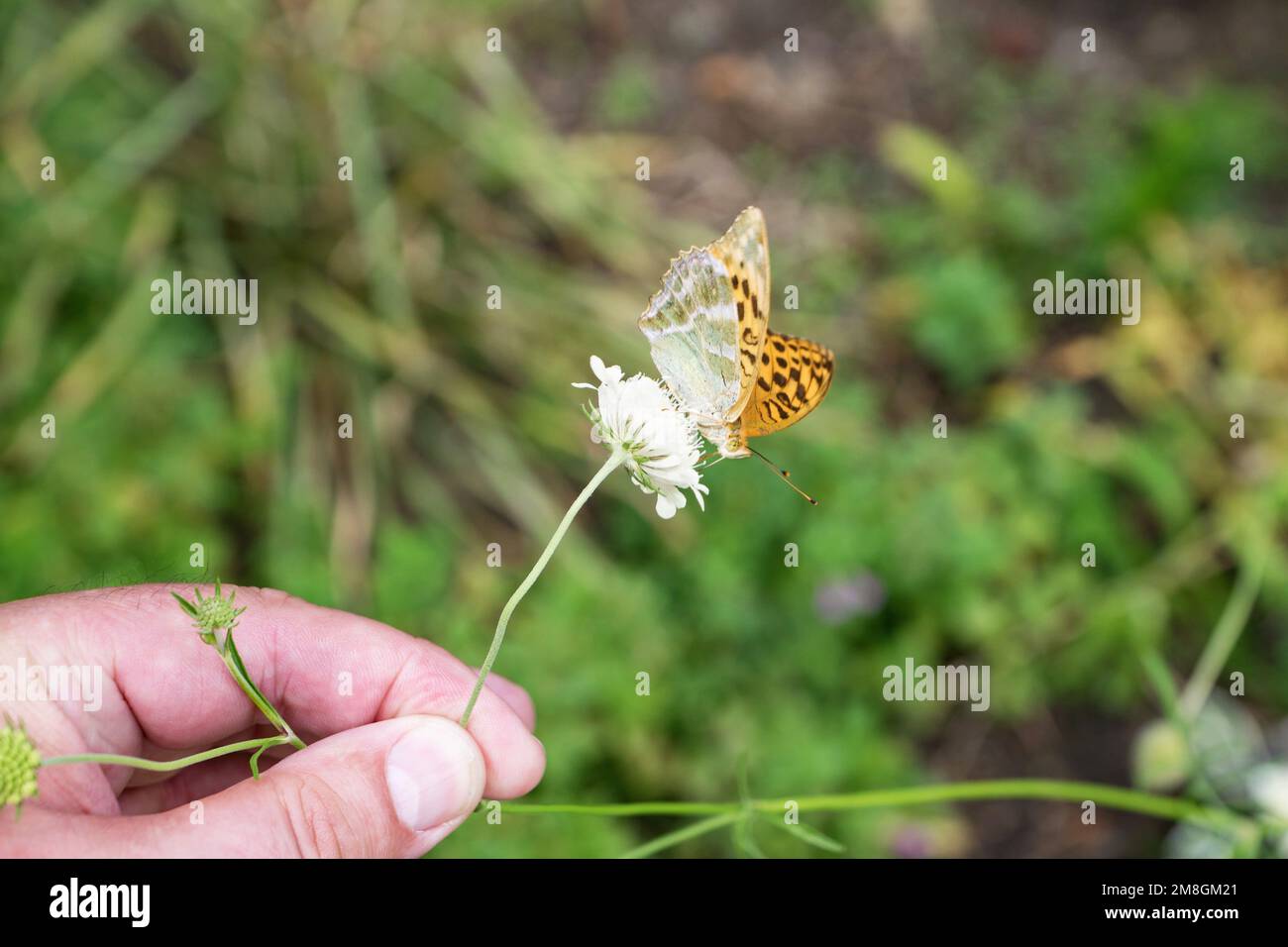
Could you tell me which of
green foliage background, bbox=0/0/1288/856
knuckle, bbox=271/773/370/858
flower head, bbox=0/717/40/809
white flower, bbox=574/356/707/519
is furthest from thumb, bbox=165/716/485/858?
green foliage background, bbox=0/0/1288/856

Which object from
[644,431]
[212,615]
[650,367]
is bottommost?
[212,615]

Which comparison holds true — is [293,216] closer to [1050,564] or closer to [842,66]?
[842,66]

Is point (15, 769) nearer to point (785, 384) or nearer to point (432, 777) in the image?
point (432, 777)

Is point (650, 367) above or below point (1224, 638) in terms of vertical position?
above

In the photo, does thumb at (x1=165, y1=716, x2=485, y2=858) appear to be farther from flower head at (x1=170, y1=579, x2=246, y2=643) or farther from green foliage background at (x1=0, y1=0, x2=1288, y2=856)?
green foliage background at (x1=0, y1=0, x2=1288, y2=856)

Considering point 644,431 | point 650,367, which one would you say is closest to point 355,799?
point 644,431
